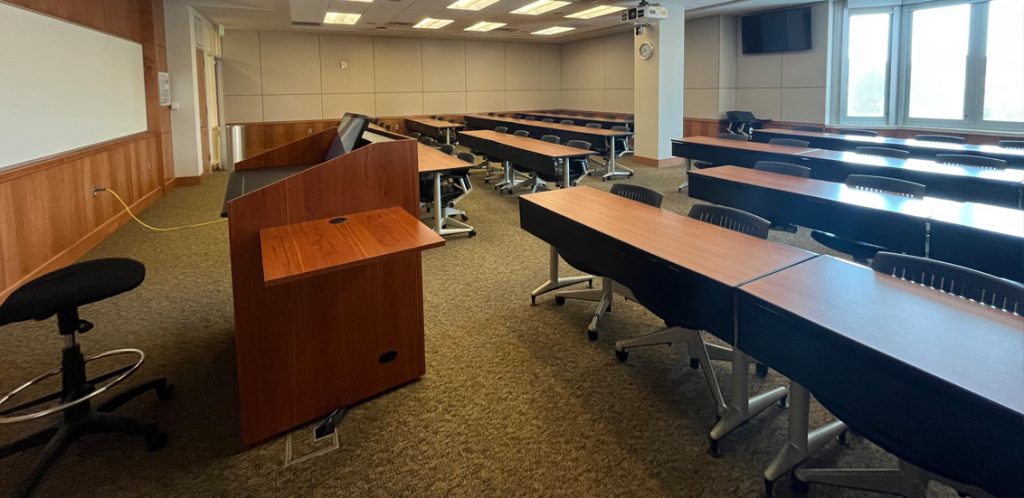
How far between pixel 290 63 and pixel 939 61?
482 inches

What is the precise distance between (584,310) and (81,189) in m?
4.66

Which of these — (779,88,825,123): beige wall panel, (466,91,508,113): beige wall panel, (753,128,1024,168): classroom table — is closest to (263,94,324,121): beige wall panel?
(466,91,508,113): beige wall panel

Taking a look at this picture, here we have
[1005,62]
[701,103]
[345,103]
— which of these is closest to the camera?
[1005,62]

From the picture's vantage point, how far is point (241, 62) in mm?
11664

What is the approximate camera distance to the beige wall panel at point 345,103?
1271 centimetres

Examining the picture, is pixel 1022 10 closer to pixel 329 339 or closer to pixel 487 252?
pixel 487 252

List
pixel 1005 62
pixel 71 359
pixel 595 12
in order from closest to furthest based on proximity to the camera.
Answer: pixel 71 359 → pixel 1005 62 → pixel 595 12

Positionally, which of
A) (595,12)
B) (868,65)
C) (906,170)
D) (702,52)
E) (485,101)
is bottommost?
(906,170)

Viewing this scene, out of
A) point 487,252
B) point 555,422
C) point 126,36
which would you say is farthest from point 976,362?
point 126,36

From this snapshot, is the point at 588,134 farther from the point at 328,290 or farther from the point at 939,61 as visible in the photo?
the point at 328,290

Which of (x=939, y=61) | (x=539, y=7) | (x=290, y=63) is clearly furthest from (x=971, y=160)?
(x=290, y=63)

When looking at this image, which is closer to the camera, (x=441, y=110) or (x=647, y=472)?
(x=647, y=472)

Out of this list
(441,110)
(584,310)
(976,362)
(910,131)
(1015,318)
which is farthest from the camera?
(441,110)

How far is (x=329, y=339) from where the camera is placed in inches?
92.7
